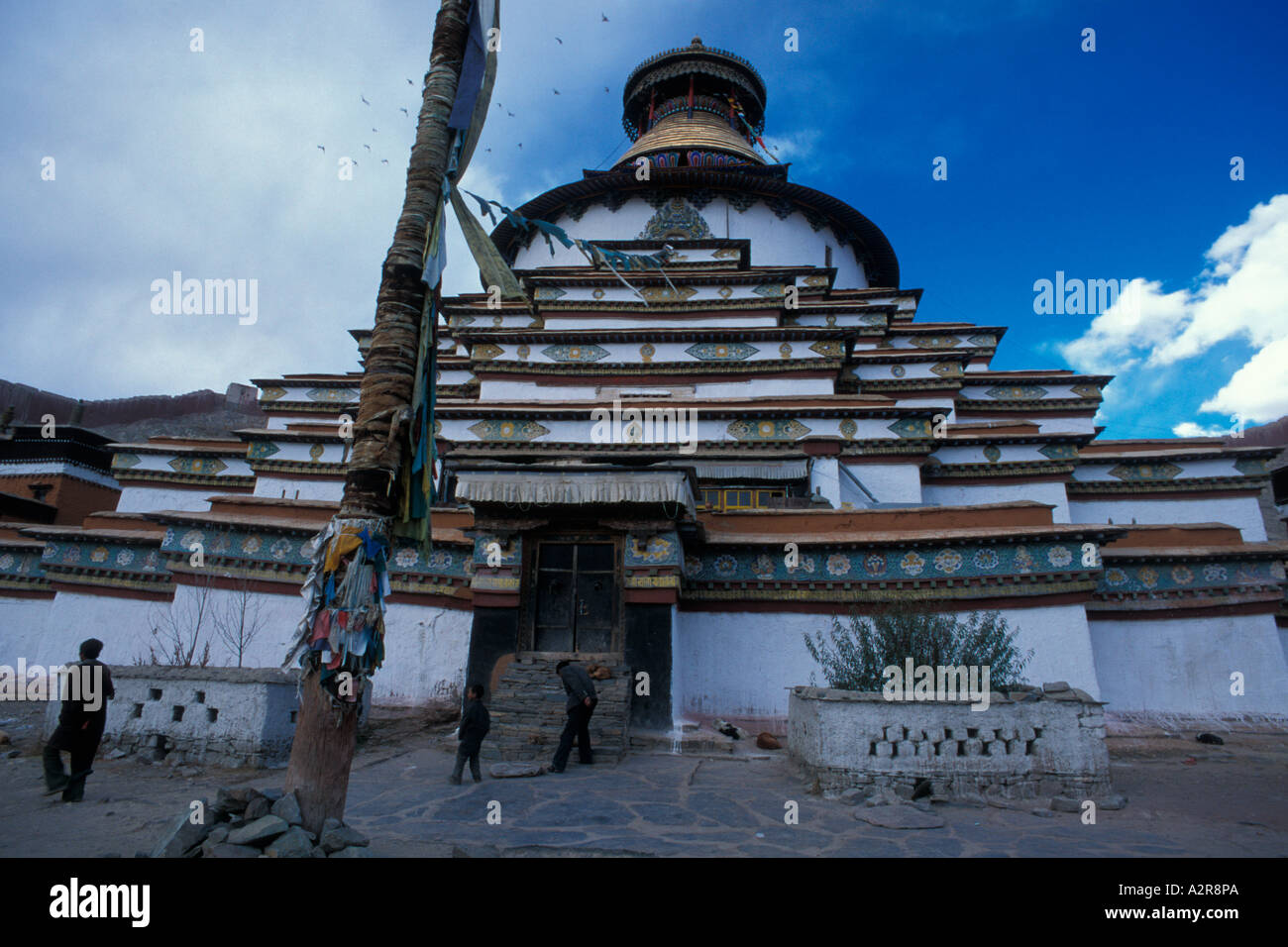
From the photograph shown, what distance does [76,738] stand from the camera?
5.00m

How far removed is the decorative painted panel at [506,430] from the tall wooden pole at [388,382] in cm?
887

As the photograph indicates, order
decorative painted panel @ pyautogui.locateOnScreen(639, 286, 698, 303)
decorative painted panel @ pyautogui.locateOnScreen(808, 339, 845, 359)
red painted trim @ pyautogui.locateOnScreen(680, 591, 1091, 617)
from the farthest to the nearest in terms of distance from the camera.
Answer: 1. decorative painted panel @ pyautogui.locateOnScreen(639, 286, 698, 303)
2. decorative painted panel @ pyautogui.locateOnScreen(808, 339, 845, 359)
3. red painted trim @ pyautogui.locateOnScreen(680, 591, 1091, 617)

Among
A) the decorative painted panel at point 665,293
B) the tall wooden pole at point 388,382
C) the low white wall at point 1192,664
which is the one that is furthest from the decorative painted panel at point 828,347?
the tall wooden pole at point 388,382

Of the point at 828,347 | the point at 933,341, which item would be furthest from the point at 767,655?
the point at 933,341

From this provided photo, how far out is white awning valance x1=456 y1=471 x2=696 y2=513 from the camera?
26.2 ft

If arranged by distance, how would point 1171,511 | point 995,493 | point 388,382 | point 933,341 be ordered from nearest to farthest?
1. point 388,382
2. point 995,493
3. point 1171,511
4. point 933,341

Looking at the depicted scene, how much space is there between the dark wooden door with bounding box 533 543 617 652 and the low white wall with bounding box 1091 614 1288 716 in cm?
621

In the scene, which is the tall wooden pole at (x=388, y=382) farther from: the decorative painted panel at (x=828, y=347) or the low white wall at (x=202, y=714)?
the decorative painted panel at (x=828, y=347)

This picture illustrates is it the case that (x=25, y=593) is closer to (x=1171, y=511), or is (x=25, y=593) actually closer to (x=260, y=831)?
(x=260, y=831)

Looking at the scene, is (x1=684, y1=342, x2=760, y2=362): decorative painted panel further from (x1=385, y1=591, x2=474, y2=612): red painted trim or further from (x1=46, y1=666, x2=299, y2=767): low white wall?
(x1=46, y1=666, x2=299, y2=767): low white wall

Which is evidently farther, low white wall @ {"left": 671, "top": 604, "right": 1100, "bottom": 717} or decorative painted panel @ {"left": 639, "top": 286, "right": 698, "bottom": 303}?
decorative painted panel @ {"left": 639, "top": 286, "right": 698, "bottom": 303}

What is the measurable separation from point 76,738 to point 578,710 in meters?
3.69

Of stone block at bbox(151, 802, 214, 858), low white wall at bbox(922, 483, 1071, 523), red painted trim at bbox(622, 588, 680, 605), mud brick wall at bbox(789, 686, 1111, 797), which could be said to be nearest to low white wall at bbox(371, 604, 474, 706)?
red painted trim at bbox(622, 588, 680, 605)
